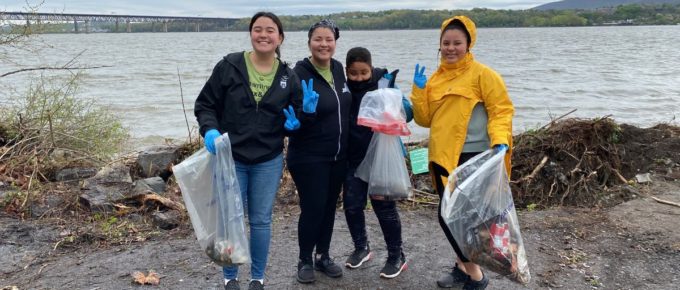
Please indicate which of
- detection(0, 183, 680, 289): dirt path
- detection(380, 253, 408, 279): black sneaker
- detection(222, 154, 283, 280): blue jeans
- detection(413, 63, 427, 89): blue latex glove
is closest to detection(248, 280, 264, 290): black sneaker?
detection(222, 154, 283, 280): blue jeans

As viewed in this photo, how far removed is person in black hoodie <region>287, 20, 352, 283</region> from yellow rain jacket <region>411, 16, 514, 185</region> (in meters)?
0.52

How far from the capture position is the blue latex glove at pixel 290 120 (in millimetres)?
3248

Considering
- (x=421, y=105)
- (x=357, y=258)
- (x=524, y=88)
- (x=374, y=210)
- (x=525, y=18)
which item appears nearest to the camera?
(x=421, y=105)

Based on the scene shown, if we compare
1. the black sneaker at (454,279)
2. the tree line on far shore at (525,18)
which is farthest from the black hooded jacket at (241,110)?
the tree line on far shore at (525,18)

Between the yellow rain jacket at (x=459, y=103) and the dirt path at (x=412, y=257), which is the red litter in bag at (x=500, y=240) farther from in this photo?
the dirt path at (x=412, y=257)

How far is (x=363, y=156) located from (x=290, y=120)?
67 cm

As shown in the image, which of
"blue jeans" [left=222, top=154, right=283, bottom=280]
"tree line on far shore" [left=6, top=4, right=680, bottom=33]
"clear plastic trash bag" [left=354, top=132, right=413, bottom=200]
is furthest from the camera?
"tree line on far shore" [left=6, top=4, right=680, bottom=33]

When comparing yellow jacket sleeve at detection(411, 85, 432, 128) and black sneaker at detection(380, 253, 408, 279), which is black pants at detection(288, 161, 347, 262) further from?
yellow jacket sleeve at detection(411, 85, 432, 128)

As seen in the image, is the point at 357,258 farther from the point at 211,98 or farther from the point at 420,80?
the point at 211,98

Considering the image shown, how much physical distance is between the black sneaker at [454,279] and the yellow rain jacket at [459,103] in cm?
81

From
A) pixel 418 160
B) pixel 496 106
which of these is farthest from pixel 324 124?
pixel 418 160

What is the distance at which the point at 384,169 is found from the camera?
3580mm

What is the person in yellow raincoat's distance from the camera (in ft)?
10.5

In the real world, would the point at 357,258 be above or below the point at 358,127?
below
